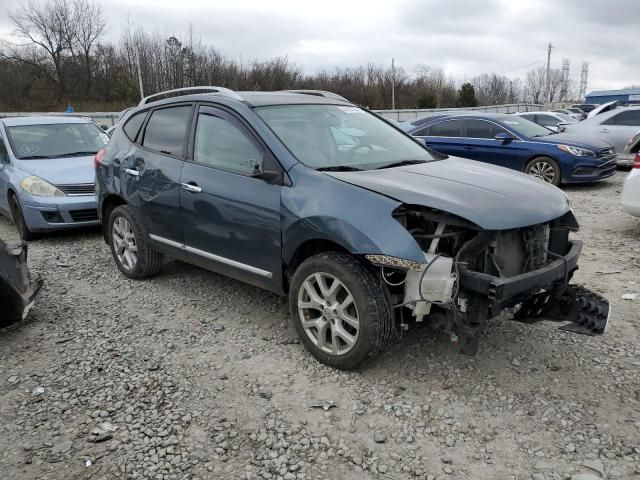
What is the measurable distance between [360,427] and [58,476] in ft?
5.15

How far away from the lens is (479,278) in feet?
9.35

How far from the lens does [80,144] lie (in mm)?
7934

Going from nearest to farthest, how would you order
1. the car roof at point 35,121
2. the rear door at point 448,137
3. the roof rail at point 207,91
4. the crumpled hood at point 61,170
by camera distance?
1. the roof rail at point 207,91
2. the crumpled hood at point 61,170
3. the car roof at point 35,121
4. the rear door at point 448,137

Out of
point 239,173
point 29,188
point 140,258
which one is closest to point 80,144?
point 29,188

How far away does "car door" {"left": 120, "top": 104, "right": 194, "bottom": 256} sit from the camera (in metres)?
4.40

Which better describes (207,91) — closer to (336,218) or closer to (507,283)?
(336,218)

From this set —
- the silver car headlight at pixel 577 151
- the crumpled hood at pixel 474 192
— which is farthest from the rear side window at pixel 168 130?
the silver car headlight at pixel 577 151

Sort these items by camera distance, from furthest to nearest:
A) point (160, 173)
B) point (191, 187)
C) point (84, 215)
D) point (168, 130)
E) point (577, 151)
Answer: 1. point (577, 151)
2. point (84, 215)
3. point (168, 130)
4. point (160, 173)
5. point (191, 187)

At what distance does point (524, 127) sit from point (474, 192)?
8.20m

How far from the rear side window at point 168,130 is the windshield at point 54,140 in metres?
3.44

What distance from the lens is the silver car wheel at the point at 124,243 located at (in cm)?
514

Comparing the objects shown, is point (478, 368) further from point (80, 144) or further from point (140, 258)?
point (80, 144)

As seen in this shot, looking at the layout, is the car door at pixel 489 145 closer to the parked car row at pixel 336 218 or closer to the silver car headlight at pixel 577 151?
the silver car headlight at pixel 577 151

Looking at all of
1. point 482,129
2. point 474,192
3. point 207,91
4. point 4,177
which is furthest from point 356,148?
point 482,129
